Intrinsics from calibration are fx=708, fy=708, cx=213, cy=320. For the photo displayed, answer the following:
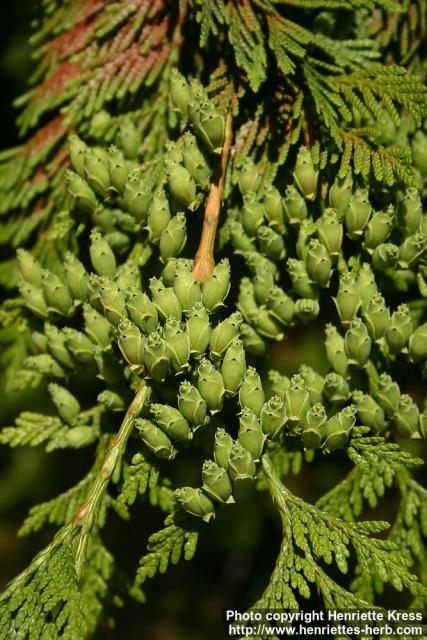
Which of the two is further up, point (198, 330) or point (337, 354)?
point (198, 330)

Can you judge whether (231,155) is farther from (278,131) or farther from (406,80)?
(406,80)

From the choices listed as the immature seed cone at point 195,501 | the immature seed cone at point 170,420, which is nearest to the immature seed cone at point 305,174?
the immature seed cone at point 170,420

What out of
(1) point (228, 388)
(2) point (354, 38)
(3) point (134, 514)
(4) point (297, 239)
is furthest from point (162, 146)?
(3) point (134, 514)

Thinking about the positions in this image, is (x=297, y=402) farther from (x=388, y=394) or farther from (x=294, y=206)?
(x=294, y=206)

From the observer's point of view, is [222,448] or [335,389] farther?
[335,389]

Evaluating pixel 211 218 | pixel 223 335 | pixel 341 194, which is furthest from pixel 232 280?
pixel 223 335
